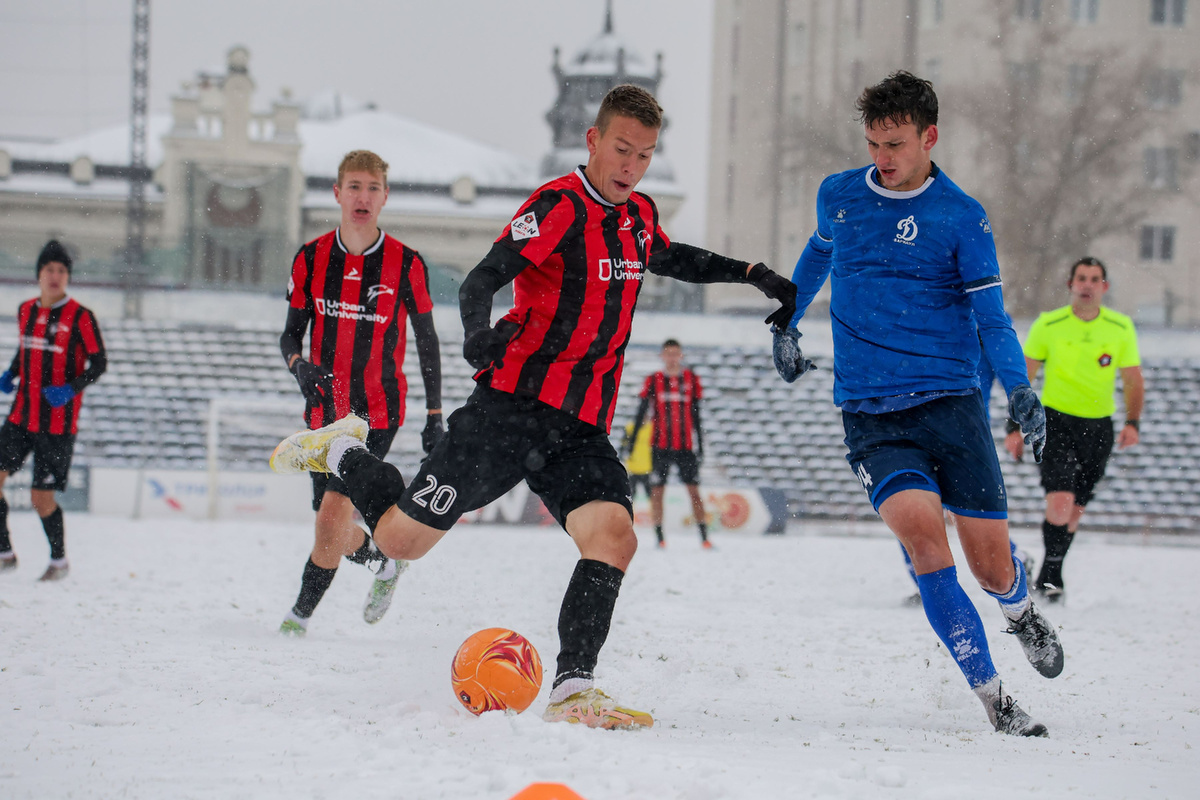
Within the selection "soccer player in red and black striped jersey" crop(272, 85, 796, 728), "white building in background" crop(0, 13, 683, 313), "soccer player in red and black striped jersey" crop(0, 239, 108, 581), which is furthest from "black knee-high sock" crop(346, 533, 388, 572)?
"white building in background" crop(0, 13, 683, 313)

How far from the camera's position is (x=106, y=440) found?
1642 cm

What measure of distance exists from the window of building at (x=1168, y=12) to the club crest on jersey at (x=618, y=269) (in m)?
32.6

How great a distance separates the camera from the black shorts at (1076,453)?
6.21m

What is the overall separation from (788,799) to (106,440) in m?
16.4

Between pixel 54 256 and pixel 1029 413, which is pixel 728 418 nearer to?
pixel 54 256

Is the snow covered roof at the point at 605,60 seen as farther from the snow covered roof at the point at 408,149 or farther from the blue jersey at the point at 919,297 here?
the blue jersey at the point at 919,297

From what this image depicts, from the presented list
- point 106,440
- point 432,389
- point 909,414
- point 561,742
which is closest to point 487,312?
point 561,742

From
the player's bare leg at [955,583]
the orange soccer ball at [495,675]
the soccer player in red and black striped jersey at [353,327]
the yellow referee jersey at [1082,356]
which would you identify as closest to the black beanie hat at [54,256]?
the soccer player in red and black striped jersey at [353,327]

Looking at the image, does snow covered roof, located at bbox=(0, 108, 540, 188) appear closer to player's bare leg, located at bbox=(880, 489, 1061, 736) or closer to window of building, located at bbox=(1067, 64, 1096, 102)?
window of building, located at bbox=(1067, 64, 1096, 102)

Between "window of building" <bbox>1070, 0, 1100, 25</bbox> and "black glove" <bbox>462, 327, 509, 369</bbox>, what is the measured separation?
1229 inches

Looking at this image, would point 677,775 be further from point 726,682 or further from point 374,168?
point 374,168

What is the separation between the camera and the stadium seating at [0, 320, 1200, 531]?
15727mm

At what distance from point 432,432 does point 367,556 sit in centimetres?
71

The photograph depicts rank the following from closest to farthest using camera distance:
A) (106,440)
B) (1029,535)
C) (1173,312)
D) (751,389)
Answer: (1029,535), (106,440), (751,389), (1173,312)
